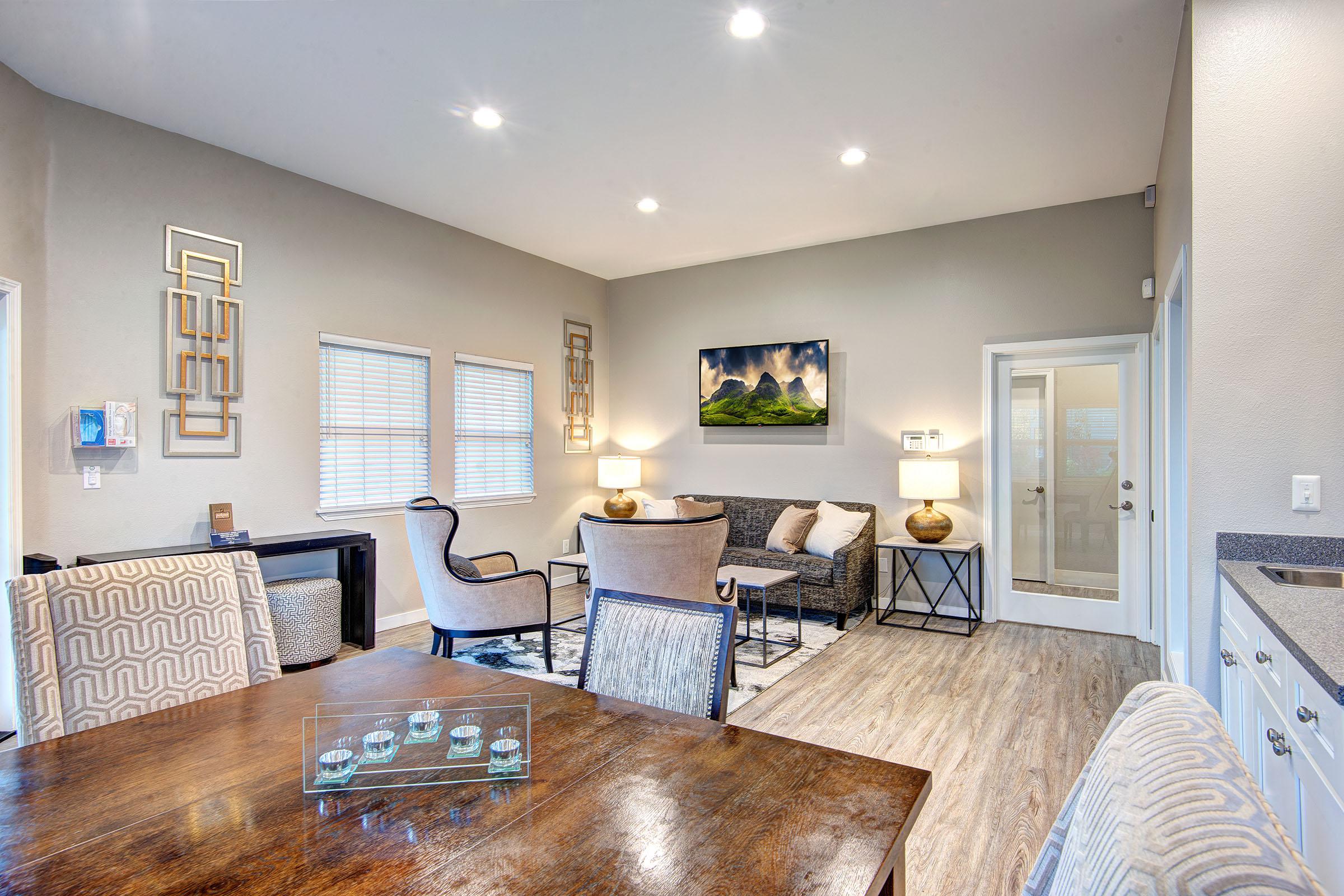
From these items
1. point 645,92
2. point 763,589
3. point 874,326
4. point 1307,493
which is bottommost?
point 763,589

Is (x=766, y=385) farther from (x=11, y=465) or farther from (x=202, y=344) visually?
(x=11, y=465)

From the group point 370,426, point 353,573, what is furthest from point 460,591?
point 370,426

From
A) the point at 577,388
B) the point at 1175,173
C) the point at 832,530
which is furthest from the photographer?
the point at 577,388

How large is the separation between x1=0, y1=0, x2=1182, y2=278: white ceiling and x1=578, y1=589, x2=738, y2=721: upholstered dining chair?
227cm

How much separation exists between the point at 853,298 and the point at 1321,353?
3.64 metres

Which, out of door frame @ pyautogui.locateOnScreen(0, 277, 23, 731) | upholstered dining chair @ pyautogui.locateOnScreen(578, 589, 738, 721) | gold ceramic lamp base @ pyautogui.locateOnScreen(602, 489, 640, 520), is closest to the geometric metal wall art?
gold ceramic lamp base @ pyautogui.locateOnScreen(602, 489, 640, 520)

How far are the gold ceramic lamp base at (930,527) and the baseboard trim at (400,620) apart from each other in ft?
10.9

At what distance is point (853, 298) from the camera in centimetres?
560

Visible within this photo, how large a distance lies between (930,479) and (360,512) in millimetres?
3832

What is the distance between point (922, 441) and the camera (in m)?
5.25

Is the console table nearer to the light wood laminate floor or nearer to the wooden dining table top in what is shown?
the light wood laminate floor

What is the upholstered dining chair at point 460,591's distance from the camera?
351 centimetres

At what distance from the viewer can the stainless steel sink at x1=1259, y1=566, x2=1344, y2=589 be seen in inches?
79.4

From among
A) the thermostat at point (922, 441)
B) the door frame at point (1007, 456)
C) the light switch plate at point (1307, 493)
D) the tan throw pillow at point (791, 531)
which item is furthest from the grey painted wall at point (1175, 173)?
the tan throw pillow at point (791, 531)
